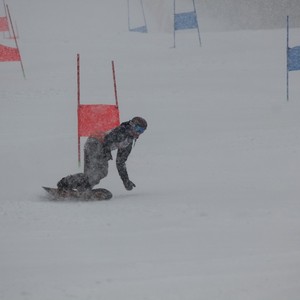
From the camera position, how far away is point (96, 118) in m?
9.99

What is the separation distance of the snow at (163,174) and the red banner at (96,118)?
80cm

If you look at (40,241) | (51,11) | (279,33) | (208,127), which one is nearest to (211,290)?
(40,241)

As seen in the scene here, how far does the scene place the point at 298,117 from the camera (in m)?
12.9

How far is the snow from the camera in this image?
4762 mm

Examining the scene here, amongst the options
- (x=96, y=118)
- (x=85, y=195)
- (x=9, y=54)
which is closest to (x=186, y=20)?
(x=9, y=54)

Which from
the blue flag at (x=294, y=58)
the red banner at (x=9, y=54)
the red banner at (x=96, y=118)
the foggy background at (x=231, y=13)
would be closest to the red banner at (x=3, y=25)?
the red banner at (x=9, y=54)

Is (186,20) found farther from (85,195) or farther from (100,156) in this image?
(85,195)

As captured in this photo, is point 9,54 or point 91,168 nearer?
point 91,168

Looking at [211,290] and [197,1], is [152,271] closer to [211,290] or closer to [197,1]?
[211,290]

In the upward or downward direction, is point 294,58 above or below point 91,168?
below

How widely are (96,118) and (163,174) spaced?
1.44 metres

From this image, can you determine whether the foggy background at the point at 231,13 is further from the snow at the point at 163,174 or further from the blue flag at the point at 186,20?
the blue flag at the point at 186,20

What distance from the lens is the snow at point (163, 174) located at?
476 centimetres

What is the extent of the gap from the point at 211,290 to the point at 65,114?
9.77 meters
